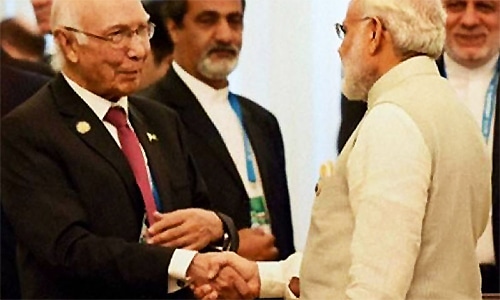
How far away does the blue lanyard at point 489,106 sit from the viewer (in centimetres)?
358

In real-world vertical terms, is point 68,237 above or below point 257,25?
below

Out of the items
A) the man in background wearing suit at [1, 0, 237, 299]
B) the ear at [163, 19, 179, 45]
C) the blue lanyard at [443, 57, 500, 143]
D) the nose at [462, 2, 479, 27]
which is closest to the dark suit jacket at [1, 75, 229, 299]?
the man in background wearing suit at [1, 0, 237, 299]

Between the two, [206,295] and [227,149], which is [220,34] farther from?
[206,295]

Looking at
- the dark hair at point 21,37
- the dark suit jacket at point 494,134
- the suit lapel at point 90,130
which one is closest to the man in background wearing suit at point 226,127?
the dark suit jacket at point 494,134

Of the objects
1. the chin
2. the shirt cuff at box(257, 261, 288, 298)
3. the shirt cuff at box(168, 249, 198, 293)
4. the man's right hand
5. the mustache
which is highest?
the mustache

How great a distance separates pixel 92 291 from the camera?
9.39 feet

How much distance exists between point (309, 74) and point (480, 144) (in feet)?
4.67

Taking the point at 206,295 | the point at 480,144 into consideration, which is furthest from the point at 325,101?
the point at 480,144

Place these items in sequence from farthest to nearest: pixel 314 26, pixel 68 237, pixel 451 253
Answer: pixel 314 26
pixel 68 237
pixel 451 253

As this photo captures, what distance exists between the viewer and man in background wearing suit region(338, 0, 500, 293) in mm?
3537

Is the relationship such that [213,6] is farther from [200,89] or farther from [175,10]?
[200,89]

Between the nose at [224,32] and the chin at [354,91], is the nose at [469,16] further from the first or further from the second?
the chin at [354,91]

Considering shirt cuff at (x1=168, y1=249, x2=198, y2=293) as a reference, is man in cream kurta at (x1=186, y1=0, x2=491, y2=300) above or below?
above

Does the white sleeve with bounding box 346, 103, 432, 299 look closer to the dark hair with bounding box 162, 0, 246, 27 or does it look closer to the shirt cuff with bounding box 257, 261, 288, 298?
the shirt cuff with bounding box 257, 261, 288, 298
